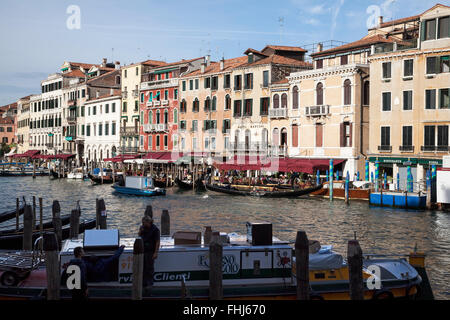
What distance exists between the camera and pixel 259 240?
10641 mm

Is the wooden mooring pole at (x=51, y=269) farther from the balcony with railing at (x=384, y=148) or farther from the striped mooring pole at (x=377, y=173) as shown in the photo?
the balcony with railing at (x=384, y=148)

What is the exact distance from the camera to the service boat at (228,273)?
10.1 metres

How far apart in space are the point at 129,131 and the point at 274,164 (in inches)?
884

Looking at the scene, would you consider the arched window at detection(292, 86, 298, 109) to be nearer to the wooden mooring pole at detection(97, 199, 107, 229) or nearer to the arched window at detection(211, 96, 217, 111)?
the arched window at detection(211, 96, 217, 111)

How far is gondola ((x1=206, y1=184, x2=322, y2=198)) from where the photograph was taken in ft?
110

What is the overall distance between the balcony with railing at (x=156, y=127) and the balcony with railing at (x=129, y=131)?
2058mm

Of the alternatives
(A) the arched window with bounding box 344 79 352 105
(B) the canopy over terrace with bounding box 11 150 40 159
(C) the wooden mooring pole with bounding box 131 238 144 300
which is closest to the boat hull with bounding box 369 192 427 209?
(A) the arched window with bounding box 344 79 352 105

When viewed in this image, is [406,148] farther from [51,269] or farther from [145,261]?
[51,269]

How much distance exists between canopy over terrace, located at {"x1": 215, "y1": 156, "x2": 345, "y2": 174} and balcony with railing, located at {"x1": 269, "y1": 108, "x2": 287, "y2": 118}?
127 inches

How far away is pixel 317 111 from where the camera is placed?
38.4 m
